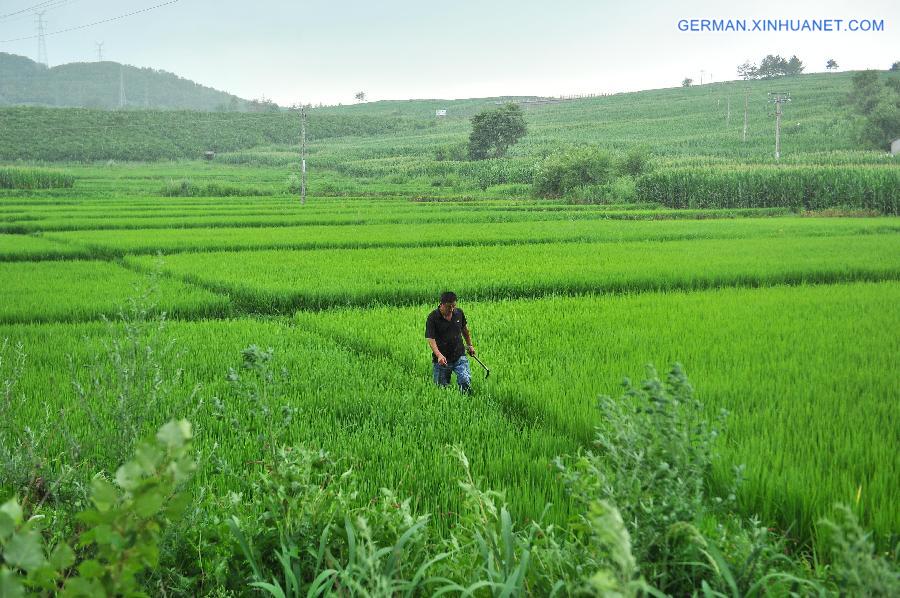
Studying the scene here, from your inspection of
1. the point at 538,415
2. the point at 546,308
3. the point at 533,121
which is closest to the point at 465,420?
the point at 538,415

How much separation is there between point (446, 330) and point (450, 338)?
3.3 inches

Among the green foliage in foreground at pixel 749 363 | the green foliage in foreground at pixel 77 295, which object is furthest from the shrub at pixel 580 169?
the green foliage in foreground at pixel 77 295

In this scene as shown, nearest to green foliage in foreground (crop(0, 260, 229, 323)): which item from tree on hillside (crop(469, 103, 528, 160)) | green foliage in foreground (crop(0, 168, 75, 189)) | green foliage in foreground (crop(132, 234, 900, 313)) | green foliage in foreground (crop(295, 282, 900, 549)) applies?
green foliage in foreground (crop(132, 234, 900, 313))

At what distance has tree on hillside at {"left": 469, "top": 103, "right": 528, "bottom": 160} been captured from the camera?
79938mm

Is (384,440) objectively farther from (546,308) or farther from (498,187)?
(498,187)

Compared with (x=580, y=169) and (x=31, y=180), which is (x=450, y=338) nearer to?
(x=580, y=169)

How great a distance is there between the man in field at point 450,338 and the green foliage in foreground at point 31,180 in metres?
51.0

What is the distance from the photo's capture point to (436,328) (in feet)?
21.0

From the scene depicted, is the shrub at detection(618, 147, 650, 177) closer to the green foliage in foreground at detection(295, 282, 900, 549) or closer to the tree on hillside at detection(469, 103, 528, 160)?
the tree on hillside at detection(469, 103, 528, 160)

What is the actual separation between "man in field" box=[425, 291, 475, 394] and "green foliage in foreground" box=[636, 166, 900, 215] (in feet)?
111

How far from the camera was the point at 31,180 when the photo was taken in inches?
1975

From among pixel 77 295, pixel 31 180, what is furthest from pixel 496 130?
pixel 77 295

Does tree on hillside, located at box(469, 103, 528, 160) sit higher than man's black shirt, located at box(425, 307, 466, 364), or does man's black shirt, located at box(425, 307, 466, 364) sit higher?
tree on hillside, located at box(469, 103, 528, 160)

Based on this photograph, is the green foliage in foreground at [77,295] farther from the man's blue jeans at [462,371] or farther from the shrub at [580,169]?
the shrub at [580,169]
